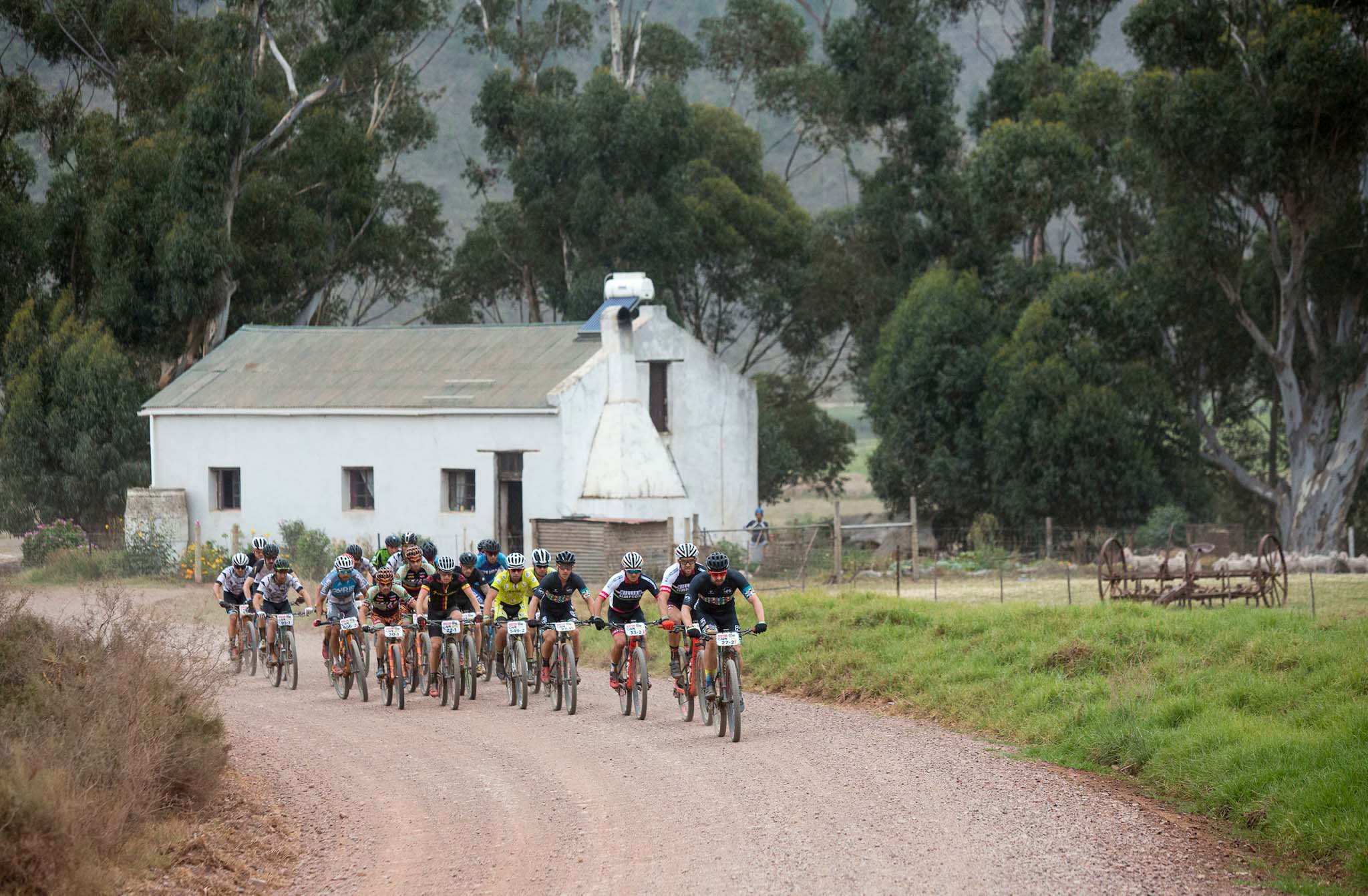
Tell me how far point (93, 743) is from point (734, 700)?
6.77m

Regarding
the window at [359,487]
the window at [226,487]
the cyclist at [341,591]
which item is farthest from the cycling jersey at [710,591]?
the window at [226,487]

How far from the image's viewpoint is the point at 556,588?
19.2m

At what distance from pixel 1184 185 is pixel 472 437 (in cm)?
1965

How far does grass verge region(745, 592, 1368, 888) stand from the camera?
12.4 metres

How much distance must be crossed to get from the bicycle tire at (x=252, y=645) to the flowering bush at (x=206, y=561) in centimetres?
1754

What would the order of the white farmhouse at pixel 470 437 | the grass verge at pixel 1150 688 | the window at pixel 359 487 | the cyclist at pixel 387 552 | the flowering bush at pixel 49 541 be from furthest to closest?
the flowering bush at pixel 49 541 < the window at pixel 359 487 < the white farmhouse at pixel 470 437 < the cyclist at pixel 387 552 < the grass verge at pixel 1150 688

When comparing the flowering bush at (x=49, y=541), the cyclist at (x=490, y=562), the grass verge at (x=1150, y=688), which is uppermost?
the flowering bush at (x=49, y=541)

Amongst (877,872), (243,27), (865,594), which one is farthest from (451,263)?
(877,872)

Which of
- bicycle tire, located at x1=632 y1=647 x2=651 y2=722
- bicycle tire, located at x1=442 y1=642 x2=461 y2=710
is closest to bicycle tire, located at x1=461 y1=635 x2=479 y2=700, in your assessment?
bicycle tire, located at x1=442 y1=642 x2=461 y2=710

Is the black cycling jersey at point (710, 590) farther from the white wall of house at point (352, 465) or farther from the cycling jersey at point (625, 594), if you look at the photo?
the white wall of house at point (352, 465)

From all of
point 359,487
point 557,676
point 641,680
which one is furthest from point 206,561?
point 641,680

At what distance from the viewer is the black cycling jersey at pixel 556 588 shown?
19203 millimetres

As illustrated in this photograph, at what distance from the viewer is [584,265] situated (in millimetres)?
59500

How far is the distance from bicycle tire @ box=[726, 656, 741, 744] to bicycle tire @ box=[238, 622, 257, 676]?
9.57 meters
